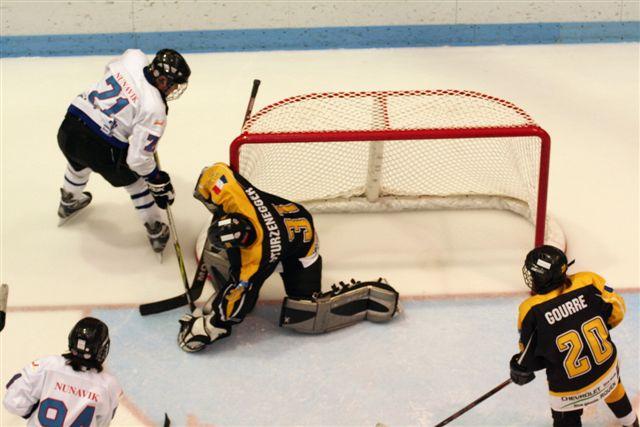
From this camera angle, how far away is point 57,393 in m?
2.79

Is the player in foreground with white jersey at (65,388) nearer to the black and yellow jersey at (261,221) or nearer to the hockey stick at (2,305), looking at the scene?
the hockey stick at (2,305)

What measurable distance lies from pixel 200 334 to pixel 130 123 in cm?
96

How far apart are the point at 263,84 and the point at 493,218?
2.02 m

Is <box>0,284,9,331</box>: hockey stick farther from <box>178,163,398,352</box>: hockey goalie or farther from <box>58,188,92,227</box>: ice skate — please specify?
<box>58,188,92,227</box>: ice skate

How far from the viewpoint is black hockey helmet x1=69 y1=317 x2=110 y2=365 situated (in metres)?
2.74

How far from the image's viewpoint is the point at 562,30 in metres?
6.65

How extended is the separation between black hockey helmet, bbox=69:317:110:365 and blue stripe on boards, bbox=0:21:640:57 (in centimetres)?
407

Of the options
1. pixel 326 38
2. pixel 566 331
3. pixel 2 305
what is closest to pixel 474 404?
pixel 566 331

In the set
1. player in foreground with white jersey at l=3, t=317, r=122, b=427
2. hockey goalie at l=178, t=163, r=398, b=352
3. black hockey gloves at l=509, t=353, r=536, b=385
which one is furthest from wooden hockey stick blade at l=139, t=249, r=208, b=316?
black hockey gloves at l=509, t=353, r=536, b=385

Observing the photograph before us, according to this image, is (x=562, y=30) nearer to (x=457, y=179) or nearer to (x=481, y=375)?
(x=457, y=179)

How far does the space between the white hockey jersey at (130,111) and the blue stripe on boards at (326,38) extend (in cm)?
243

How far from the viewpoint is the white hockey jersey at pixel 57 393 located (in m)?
2.80

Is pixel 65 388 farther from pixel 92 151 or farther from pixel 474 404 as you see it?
pixel 92 151

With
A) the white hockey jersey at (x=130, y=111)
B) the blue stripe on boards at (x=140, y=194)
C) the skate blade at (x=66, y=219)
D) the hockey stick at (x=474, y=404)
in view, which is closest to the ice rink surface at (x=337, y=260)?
the skate blade at (x=66, y=219)
